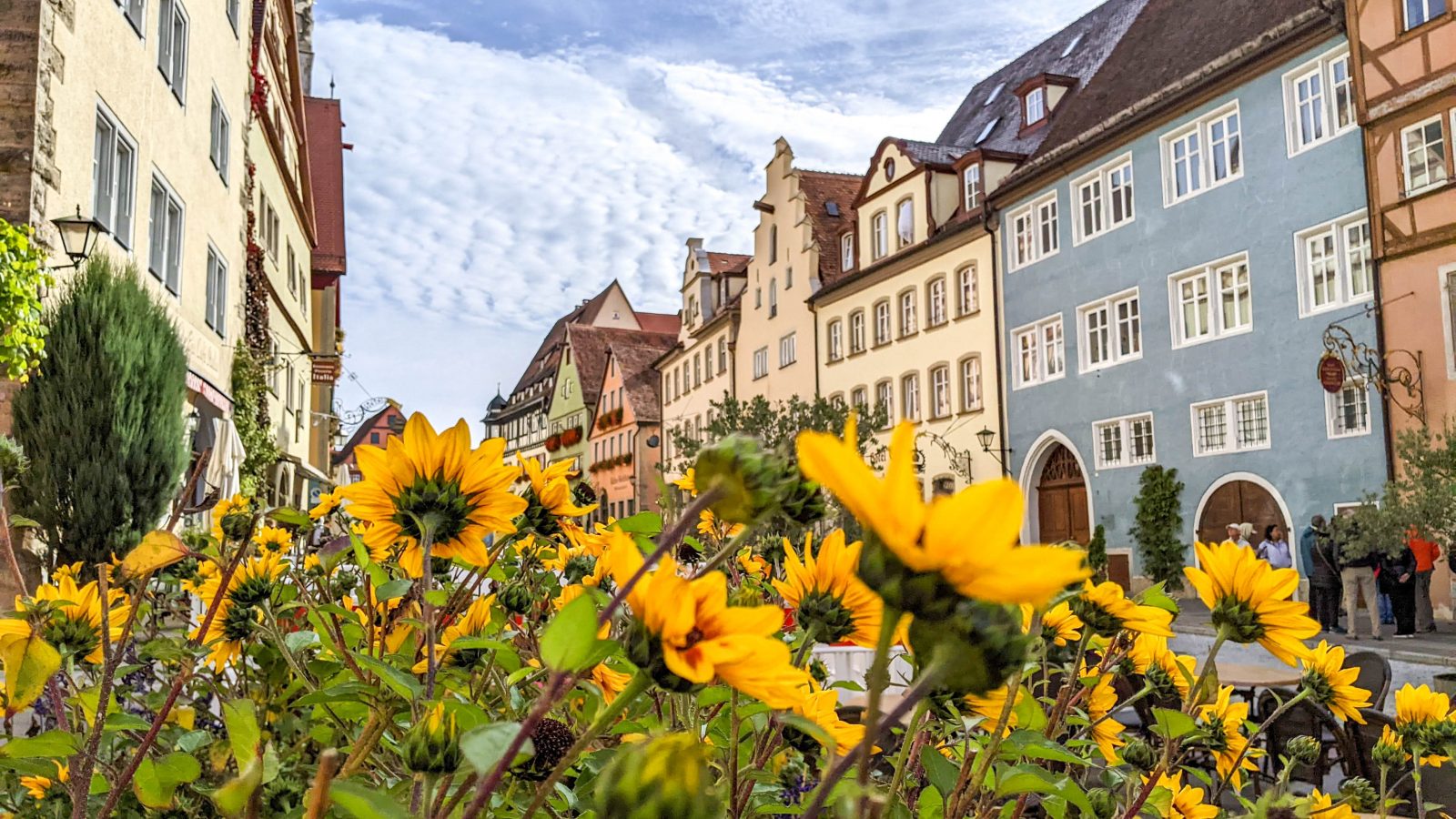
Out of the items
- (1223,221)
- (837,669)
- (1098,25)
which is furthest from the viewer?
(1098,25)

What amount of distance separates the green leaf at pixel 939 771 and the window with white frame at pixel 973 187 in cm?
2337

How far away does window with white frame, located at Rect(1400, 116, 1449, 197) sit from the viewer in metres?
14.4

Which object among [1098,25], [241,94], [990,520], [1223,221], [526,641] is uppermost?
[1098,25]

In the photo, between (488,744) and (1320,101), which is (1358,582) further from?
(488,744)

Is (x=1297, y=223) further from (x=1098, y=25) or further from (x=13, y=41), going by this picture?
(x=13, y=41)

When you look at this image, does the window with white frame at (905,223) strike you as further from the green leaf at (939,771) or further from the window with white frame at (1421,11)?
the green leaf at (939,771)

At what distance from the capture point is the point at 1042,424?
21297mm

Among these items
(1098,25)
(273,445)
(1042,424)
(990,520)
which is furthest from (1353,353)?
(990,520)

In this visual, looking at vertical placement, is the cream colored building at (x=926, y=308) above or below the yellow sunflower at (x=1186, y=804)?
above

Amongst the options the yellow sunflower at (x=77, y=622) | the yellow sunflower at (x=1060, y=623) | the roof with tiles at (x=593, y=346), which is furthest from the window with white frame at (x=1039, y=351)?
the roof with tiles at (x=593, y=346)

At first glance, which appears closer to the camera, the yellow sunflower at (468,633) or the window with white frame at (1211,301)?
the yellow sunflower at (468,633)

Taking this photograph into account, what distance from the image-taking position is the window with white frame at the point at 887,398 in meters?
26.1

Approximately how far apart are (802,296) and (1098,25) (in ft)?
32.7

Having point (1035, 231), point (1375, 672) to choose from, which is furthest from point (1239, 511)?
point (1375, 672)
